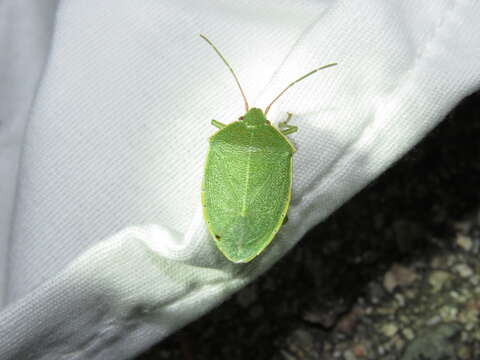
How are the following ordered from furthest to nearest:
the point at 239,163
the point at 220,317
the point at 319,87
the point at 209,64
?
1. the point at 220,317
2. the point at 209,64
3. the point at 239,163
4. the point at 319,87

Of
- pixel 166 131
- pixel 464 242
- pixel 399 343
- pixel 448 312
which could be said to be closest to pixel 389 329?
pixel 399 343

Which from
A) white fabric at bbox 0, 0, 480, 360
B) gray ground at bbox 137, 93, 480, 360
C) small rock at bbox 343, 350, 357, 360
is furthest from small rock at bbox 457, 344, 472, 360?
white fabric at bbox 0, 0, 480, 360

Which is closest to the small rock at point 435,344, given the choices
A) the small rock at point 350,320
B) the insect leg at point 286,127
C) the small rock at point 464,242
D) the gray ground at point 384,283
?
the gray ground at point 384,283

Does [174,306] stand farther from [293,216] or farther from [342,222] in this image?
[342,222]

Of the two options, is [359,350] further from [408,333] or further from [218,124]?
[218,124]

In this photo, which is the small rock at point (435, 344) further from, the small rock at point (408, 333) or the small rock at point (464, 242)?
the small rock at point (464, 242)

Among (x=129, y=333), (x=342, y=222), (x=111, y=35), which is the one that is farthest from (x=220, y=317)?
(x=111, y=35)

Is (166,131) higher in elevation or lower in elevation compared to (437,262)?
higher

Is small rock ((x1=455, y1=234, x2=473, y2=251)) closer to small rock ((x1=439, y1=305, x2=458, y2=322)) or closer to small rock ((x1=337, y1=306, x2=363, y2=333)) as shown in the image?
small rock ((x1=439, y1=305, x2=458, y2=322))
